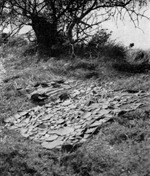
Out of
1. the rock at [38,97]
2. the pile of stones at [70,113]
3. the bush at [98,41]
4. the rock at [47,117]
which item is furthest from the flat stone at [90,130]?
the bush at [98,41]

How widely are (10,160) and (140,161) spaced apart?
279cm

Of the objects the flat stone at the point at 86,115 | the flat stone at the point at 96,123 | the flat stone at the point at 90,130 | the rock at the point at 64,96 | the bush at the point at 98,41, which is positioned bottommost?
the flat stone at the point at 90,130

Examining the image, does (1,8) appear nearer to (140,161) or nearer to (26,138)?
(26,138)

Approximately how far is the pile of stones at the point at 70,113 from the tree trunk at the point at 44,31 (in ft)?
25.4

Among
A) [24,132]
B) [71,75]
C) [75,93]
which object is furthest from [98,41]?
[24,132]

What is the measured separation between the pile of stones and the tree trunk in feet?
25.4

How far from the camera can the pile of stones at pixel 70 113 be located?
736cm

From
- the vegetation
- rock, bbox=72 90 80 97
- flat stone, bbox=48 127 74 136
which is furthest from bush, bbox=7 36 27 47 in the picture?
flat stone, bbox=48 127 74 136

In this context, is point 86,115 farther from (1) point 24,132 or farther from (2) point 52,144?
(1) point 24,132

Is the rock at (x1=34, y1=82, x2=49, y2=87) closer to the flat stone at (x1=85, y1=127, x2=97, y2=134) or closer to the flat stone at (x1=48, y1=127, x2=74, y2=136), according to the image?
the flat stone at (x1=48, y1=127, x2=74, y2=136)

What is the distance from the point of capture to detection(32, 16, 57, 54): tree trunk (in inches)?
729

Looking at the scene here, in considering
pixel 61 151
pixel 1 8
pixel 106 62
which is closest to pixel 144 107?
pixel 61 151

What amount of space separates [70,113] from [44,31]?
11.4m

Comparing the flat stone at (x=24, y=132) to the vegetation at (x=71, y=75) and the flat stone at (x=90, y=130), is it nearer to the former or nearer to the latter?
the vegetation at (x=71, y=75)
